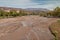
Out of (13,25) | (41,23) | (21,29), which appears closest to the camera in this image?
(21,29)

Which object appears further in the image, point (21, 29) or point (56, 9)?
point (56, 9)

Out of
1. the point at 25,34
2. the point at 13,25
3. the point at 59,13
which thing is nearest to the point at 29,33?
the point at 25,34

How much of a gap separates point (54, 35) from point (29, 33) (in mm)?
1578

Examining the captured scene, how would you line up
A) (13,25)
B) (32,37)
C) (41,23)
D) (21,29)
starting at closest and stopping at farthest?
1. (32,37)
2. (21,29)
3. (13,25)
4. (41,23)

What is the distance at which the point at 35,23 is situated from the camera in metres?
17.7

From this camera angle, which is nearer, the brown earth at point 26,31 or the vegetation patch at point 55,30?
the brown earth at point 26,31

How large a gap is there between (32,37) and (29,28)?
2.51 metres

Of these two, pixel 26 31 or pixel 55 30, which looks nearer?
pixel 26 31

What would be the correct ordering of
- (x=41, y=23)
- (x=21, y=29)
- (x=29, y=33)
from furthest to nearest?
(x=41, y=23), (x=21, y=29), (x=29, y=33)

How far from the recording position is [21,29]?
51.5 feet

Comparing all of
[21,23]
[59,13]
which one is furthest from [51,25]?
[59,13]

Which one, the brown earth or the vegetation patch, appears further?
the vegetation patch

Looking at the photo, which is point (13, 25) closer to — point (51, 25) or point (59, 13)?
point (51, 25)

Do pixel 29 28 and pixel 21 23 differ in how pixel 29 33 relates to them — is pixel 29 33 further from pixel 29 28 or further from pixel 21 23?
pixel 21 23
